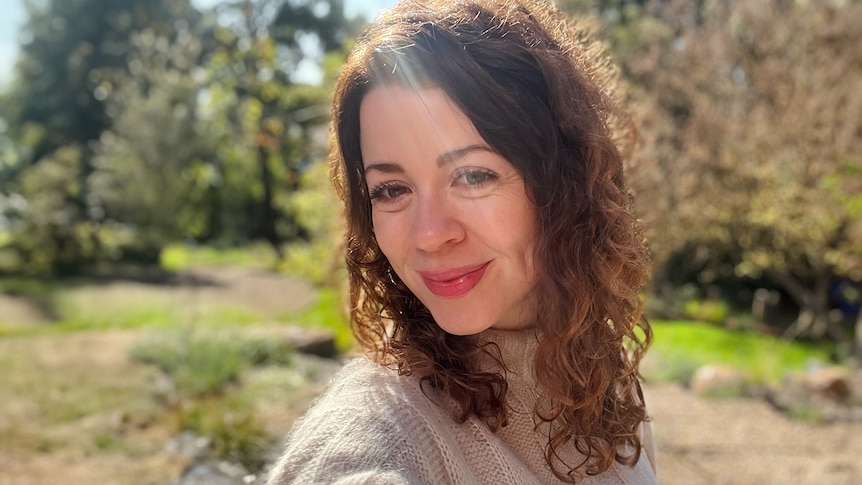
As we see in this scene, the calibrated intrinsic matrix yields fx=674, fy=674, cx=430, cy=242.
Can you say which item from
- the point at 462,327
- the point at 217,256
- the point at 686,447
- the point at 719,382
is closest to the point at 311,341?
the point at 686,447

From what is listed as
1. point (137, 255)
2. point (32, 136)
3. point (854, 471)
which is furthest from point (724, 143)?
point (32, 136)

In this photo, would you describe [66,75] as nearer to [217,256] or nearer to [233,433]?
[217,256]

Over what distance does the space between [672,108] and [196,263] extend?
12794 mm

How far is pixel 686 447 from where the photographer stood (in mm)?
5090

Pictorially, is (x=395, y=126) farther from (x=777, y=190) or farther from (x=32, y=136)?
(x=32, y=136)

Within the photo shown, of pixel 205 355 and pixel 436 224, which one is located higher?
pixel 436 224

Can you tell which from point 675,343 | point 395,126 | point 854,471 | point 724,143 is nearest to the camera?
point 395,126

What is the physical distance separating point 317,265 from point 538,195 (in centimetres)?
528

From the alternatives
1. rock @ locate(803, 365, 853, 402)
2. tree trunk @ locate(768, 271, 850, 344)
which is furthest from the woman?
tree trunk @ locate(768, 271, 850, 344)

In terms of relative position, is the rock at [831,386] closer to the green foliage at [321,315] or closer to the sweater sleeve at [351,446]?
the green foliage at [321,315]

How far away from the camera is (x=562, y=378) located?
1052 mm

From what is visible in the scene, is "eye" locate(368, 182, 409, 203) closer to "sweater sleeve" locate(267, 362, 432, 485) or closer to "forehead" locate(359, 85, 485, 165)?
"forehead" locate(359, 85, 485, 165)

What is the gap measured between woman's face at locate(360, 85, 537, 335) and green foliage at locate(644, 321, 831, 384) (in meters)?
6.67

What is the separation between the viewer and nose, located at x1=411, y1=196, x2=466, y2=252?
968 millimetres
